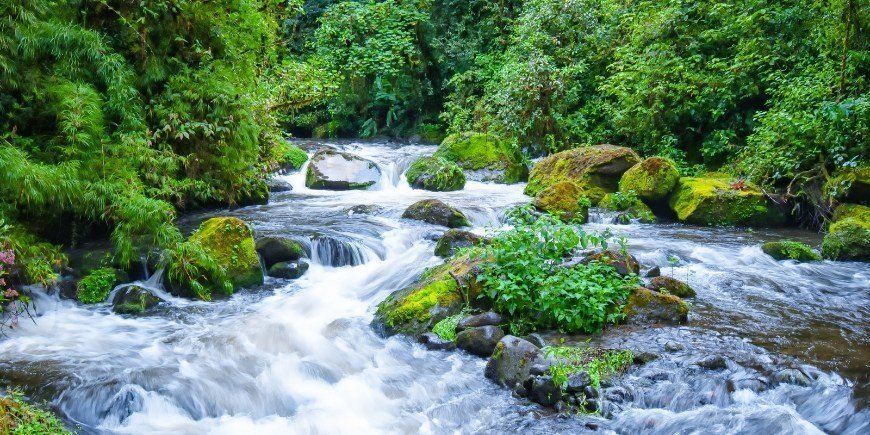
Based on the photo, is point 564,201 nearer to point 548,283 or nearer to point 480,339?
point 548,283

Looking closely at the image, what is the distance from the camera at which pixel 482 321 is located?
635cm

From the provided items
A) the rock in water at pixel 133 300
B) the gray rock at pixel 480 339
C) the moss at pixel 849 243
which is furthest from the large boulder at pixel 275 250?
the moss at pixel 849 243

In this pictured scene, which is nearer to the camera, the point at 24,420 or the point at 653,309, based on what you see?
the point at 24,420

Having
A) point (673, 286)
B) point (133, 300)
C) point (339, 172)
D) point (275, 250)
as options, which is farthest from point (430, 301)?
point (339, 172)

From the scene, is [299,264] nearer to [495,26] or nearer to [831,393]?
[831,393]

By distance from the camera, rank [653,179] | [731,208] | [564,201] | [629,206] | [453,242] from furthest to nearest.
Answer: [629,206] → [653,179] → [564,201] → [731,208] → [453,242]

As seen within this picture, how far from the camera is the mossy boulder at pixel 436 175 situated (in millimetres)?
14922

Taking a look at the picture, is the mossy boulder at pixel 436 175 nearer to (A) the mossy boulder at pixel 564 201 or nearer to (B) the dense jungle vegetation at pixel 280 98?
(B) the dense jungle vegetation at pixel 280 98

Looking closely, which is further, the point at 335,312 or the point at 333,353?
the point at 335,312

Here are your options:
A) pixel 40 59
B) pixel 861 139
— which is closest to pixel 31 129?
pixel 40 59

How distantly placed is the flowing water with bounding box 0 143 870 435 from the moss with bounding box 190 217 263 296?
0.23 metres

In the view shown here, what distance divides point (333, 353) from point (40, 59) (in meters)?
5.00

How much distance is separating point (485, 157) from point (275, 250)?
8465mm

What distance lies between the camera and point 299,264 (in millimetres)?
8680
